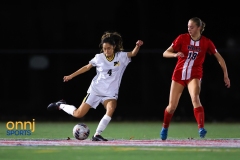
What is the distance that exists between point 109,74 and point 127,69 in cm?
735

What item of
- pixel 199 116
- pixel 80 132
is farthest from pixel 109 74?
pixel 199 116

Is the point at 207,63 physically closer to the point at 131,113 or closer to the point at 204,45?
the point at 131,113

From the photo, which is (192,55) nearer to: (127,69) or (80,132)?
(80,132)

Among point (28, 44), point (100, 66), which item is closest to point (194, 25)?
point (100, 66)

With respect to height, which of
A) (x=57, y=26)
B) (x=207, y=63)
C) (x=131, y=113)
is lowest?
(x=131, y=113)

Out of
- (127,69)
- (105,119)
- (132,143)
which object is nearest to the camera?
(132,143)

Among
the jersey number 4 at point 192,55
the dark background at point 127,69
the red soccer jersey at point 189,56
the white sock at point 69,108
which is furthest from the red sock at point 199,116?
the dark background at point 127,69

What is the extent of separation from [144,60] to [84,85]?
5.35 ft

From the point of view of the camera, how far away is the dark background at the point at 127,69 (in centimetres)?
1773

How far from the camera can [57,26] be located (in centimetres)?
2038

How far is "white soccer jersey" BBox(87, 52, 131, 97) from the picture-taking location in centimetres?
1079

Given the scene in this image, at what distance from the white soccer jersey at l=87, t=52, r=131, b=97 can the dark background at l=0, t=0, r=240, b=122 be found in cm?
669

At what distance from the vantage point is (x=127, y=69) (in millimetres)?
18156

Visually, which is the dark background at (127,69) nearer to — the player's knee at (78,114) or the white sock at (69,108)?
the white sock at (69,108)
